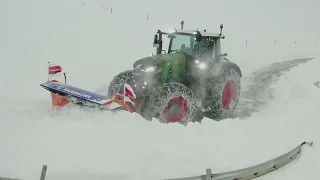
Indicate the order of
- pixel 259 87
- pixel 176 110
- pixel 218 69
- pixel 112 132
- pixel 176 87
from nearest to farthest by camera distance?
pixel 112 132 < pixel 176 87 < pixel 176 110 < pixel 218 69 < pixel 259 87

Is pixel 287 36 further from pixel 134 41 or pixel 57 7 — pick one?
pixel 57 7

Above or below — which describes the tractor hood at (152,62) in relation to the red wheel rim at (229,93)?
above

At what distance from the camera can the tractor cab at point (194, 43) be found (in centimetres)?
959

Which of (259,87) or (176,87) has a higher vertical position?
(176,87)

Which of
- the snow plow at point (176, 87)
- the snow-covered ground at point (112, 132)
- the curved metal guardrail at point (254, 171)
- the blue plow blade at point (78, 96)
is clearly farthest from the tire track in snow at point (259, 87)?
the blue plow blade at point (78, 96)

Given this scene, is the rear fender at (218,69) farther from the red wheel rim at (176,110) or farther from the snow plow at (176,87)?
the red wheel rim at (176,110)

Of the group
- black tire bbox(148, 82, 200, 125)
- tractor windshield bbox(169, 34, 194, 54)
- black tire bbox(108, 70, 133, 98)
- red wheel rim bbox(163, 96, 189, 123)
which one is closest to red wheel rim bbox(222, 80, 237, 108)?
tractor windshield bbox(169, 34, 194, 54)

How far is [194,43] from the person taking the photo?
9648 mm

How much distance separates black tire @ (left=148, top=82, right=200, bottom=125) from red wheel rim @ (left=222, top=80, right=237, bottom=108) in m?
1.89

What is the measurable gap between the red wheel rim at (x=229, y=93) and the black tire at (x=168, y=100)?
74.4 inches

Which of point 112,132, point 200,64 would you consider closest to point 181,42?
point 200,64

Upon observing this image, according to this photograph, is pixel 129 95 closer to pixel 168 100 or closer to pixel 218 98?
pixel 168 100

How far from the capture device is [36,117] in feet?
28.3

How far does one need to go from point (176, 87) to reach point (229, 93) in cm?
258
